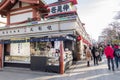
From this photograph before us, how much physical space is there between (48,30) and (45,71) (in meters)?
3.01

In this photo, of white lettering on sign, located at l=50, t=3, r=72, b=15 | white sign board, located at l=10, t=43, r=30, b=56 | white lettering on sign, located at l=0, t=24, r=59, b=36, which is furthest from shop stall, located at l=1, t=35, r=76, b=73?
white lettering on sign, located at l=50, t=3, r=72, b=15

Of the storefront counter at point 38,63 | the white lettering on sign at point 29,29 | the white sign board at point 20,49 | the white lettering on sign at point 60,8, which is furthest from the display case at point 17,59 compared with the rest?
the white lettering on sign at point 60,8

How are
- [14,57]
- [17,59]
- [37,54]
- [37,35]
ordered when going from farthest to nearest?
[14,57]
[17,59]
[37,54]
[37,35]

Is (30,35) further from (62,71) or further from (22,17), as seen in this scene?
(62,71)

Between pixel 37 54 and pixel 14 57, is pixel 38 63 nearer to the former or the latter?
pixel 37 54

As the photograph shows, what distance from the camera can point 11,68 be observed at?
1369cm

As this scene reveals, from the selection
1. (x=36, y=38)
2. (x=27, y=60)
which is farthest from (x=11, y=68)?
(x=36, y=38)

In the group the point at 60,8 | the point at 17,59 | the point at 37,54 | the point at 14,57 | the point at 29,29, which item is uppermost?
the point at 60,8

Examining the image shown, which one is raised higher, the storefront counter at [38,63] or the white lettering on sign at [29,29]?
the white lettering on sign at [29,29]

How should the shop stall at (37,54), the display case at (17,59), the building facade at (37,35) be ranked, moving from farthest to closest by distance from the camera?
the display case at (17,59)
the shop stall at (37,54)
the building facade at (37,35)

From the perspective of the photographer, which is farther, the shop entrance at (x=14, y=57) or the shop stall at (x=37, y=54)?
the shop entrance at (x=14, y=57)

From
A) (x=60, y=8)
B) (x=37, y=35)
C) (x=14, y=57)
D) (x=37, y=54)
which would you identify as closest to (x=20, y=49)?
(x=14, y=57)

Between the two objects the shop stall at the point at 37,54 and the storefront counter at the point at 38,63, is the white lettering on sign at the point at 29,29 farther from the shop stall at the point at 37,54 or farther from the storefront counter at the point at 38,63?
the storefront counter at the point at 38,63

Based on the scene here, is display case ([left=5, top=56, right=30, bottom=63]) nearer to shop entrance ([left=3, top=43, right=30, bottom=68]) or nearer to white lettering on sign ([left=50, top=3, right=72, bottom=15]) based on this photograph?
shop entrance ([left=3, top=43, right=30, bottom=68])
